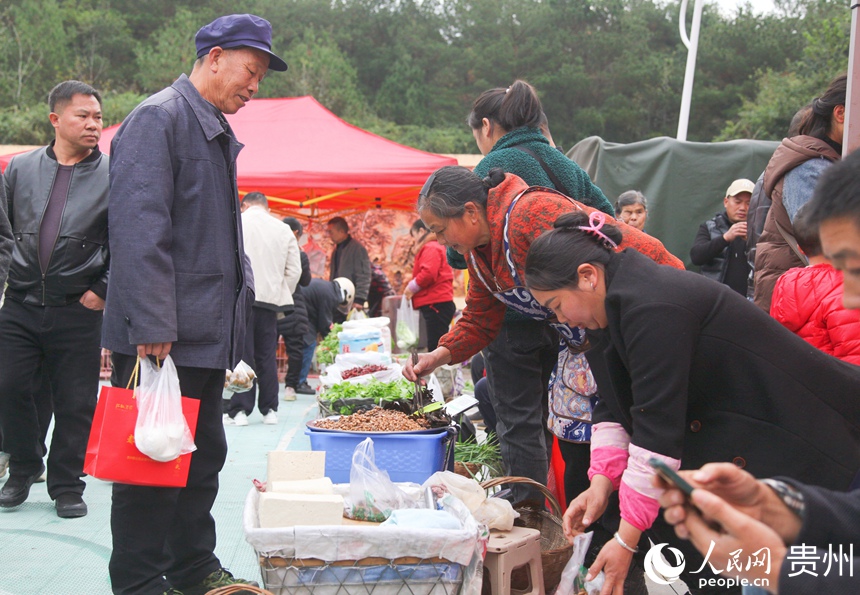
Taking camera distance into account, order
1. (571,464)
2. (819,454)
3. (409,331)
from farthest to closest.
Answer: (409,331) < (571,464) < (819,454)

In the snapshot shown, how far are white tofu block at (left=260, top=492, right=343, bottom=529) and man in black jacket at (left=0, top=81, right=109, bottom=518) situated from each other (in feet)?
6.37

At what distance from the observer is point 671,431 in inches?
80.0

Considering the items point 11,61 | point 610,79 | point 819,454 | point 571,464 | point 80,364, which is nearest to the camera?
point 819,454

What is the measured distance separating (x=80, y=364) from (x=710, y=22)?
1729 inches

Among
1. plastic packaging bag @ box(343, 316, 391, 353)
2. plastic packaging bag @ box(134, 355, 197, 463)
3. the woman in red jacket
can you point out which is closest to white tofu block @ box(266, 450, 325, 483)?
plastic packaging bag @ box(134, 355, 197, 463)

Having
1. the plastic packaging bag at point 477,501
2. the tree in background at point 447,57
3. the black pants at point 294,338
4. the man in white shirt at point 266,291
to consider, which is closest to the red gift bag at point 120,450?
the plastic packaging bag at point 477,501

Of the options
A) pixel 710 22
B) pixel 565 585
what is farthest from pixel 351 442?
pixel 710 22

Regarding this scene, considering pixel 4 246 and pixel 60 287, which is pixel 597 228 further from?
pixel 60 287

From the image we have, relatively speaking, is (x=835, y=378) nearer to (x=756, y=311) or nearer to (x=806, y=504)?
(x=756, y=311)

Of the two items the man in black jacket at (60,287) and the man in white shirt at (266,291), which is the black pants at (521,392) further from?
the man in white shirt at (266,291)

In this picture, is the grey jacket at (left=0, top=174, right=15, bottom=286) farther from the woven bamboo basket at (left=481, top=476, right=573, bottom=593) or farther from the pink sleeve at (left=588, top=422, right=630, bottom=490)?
the pink sleeve at (left=588, top=422, right=630, bottom=490)

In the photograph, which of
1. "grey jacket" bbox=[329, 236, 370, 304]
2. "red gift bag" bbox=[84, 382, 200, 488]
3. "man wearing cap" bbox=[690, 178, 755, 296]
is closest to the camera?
"red gift bag" bbox=[84, 382, 200, 488]

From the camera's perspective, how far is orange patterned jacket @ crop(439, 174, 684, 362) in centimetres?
274

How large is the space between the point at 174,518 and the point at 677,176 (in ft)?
16.6
